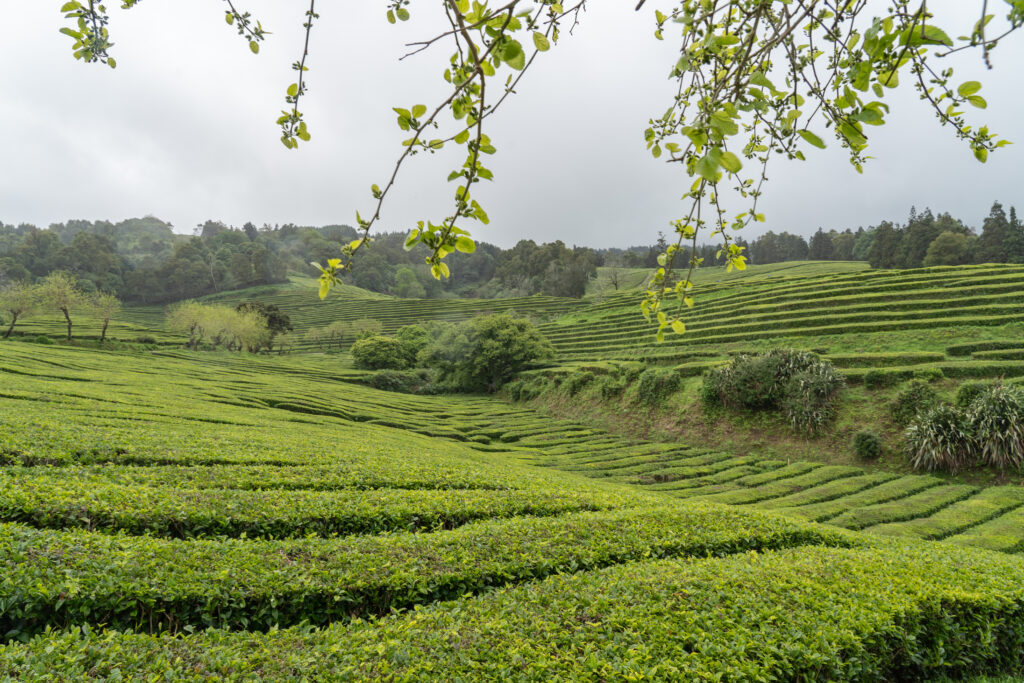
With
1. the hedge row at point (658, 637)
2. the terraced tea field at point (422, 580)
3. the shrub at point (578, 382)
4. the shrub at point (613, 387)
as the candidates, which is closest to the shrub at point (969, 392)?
the terraced tea field at point (422, 580)

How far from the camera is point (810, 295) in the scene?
30.8 m

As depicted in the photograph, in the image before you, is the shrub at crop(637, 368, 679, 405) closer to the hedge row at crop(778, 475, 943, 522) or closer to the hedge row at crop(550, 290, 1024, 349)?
the hedge row at crop(550, 290, 1024, 349)

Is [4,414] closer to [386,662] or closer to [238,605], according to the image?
[238,605]

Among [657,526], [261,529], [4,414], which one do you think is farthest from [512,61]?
[4,414]

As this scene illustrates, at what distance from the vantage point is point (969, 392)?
1420 cm

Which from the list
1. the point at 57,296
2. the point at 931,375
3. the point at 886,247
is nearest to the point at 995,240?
the point at 886,247

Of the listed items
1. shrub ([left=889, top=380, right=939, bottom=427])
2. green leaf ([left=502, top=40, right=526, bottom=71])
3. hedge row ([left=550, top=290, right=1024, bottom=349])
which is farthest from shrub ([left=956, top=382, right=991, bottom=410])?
green leaf ([left=502, top=40, right=526, bottom=71])

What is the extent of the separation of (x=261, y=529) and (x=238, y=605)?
1.53m

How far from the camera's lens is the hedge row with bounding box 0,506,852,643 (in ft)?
11.2

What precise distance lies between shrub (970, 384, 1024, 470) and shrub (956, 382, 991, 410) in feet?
2.43

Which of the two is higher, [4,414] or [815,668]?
[4,414]

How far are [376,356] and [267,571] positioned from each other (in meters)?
40.5

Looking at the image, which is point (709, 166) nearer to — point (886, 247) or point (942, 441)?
point (942, 441)

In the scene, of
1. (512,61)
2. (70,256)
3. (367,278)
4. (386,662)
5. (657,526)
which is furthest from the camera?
(367,278)
